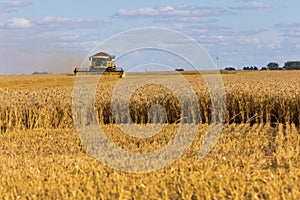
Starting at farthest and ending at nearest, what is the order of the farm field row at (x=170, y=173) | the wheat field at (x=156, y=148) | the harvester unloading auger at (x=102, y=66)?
the harvester unloading auger at (x=102, y=66)
the wheat field at (x=156, y=148)
the farm field row at (x=170, y=173)

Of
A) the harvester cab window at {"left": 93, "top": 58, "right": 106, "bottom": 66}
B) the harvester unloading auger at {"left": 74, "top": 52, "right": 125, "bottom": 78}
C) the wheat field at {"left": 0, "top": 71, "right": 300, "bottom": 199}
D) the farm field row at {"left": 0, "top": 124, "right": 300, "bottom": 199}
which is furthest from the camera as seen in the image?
the harvester cab window at {"left": 93, "top": 58, "right": 106, "bottom": 66}

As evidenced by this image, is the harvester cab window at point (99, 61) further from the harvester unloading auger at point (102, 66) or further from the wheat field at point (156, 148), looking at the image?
the wheat field at point (156, 148)

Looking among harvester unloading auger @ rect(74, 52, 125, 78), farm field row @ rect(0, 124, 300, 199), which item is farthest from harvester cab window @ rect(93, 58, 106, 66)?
farm field row @ rect(0, 124, 300, 199)

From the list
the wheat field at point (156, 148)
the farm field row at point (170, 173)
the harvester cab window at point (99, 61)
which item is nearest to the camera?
the farm field row at point (170, 173)

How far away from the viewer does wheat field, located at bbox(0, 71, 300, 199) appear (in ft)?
23.5

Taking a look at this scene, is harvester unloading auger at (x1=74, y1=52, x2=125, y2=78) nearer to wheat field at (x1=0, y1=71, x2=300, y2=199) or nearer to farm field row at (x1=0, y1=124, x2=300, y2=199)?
wheat field at (x1=0, y1=71, x2=300, y2=199)

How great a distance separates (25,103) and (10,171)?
724 centimetres

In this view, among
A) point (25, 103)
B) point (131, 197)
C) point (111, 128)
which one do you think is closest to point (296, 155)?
point (131, 197)

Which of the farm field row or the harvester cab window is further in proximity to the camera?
the harvester cab window

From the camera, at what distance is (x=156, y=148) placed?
34.7 feet

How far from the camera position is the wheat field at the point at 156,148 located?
7172 millimetres

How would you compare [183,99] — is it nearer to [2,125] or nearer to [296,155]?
[2,125]

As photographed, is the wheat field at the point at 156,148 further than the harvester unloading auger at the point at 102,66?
No

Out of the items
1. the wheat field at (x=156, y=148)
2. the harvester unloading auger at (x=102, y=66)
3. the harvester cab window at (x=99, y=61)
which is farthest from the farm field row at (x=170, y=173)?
the harvester cab window at (x=99, y=61)
